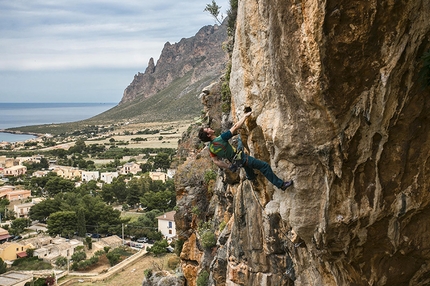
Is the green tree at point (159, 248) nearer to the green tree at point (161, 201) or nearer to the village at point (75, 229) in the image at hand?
the village at point (75, 229)

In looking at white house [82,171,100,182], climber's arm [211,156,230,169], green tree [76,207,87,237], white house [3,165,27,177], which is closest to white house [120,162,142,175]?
white house [82,171,100,182]

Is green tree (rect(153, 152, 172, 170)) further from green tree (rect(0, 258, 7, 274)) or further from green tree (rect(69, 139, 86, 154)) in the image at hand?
green tree (rect(0, 258, 7, 274))

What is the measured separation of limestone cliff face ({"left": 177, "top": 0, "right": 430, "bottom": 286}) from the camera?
612cm

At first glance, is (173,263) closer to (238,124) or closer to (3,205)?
(238,124)

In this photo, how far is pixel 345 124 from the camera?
6.71 metres

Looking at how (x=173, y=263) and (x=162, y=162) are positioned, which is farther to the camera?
(x=162, y=162)

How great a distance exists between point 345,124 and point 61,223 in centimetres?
6011

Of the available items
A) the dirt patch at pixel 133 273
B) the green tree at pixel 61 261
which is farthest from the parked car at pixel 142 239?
the green tree at pixel 61 261

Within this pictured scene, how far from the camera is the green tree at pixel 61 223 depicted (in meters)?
A: 60.1

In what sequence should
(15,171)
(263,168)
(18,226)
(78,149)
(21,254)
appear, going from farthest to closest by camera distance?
1. (78,149)
2. (15,171)
3. (18,226)
4. (21,254)
5. (263,168)

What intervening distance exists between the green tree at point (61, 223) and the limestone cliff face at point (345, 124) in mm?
56717

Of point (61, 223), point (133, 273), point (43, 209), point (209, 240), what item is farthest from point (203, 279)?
point (43, 209)

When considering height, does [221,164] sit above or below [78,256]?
above

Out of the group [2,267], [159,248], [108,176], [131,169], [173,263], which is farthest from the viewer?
[131,169]
